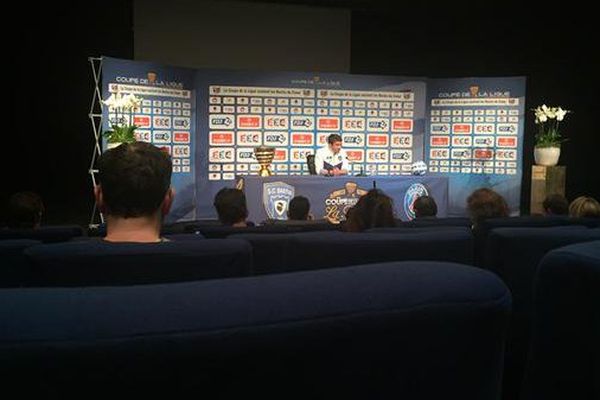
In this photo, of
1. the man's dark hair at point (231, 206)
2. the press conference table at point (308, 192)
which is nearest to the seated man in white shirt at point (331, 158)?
the press conference table at point (308, 192)

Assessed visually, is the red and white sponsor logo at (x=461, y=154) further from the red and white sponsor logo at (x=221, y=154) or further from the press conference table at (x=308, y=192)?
the red and white sponsor logo at (x=221, y=154)

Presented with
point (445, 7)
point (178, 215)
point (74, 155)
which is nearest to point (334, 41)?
point (445, 7)

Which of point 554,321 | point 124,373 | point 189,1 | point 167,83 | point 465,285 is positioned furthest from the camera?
point 189,1

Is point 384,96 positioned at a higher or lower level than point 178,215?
higher

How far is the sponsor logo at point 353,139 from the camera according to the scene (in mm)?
8102

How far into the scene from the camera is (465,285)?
678 mm

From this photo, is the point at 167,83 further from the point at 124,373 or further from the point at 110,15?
the point at 124,373

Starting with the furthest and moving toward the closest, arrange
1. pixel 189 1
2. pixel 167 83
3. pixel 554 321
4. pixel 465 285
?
1. pixel 189 1
2. pixel 167 83
3. pixel 554 321
4. pixel 465 285

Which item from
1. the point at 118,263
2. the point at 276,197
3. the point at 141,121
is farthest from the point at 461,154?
the point at 118,263

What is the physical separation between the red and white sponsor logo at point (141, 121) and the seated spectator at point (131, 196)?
532 cm

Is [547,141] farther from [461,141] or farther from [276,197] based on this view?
[276,197]

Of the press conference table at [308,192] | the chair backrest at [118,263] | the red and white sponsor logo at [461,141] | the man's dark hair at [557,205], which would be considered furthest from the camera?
the red and white sponsor logo at [461,141]

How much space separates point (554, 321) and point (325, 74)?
7.20m

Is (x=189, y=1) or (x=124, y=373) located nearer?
(x=124, y=373)
